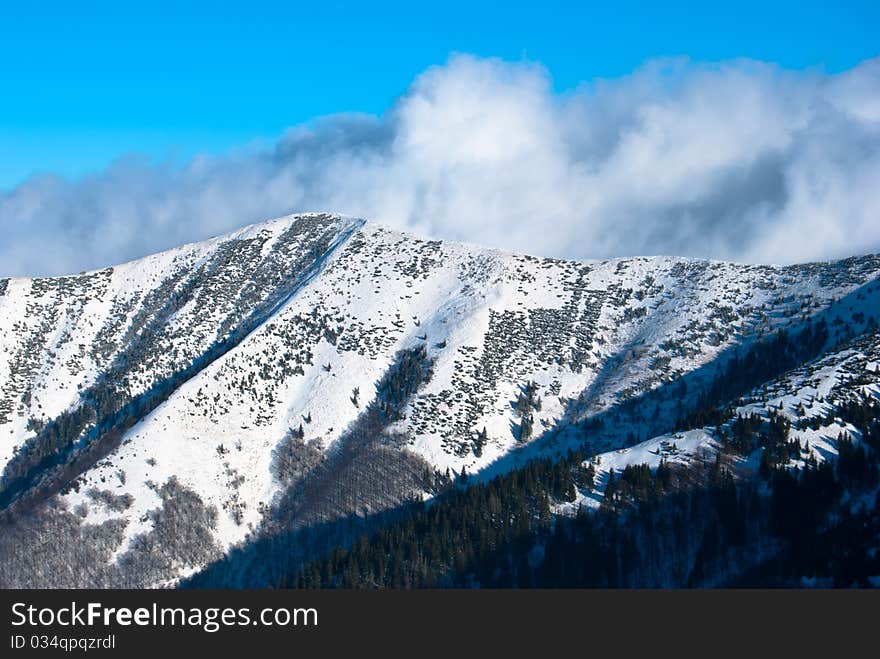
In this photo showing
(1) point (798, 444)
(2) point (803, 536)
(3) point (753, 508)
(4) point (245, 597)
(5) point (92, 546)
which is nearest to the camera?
(4) point (245, 597)

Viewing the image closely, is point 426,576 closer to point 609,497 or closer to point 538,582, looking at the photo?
point 538,582

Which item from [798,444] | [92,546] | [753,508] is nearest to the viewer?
[753,508]

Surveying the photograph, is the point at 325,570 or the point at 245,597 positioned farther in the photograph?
the point at 325,570

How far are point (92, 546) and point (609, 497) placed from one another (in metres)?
110

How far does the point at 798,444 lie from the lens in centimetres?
15088

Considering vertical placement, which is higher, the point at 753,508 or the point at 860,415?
the point at 860,415

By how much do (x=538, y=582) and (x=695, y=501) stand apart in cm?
2954

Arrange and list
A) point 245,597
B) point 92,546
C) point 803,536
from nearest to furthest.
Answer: point 245,597 < point 803,536 < point 92,546

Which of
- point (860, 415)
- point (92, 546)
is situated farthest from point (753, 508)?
point (92, 546)

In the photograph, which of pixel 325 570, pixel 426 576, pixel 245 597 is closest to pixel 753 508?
pixel 426 576

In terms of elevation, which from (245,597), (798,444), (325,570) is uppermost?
(798,444)

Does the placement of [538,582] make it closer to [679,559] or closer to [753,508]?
[679,559]

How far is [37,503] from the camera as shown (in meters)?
196

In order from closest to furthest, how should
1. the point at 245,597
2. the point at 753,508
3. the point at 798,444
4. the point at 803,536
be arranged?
the point at 245,597
the point at 803,536
the point at 753,508
the point at 798,444
